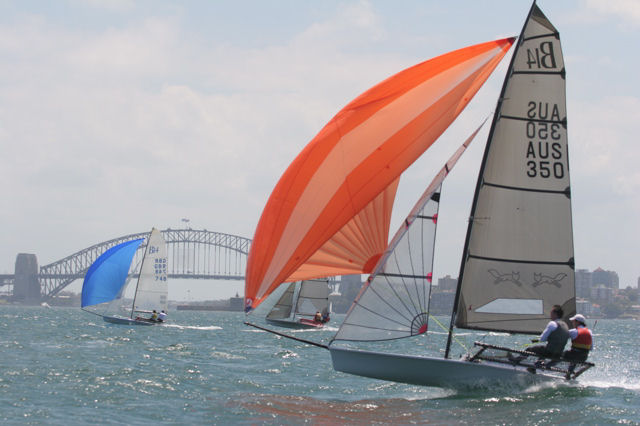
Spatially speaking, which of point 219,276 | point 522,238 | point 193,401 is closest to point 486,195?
point 522,238

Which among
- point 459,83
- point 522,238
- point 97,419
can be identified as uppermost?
point 459,83

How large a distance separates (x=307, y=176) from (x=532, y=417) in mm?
3109

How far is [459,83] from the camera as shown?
906cm

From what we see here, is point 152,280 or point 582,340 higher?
point 152,280

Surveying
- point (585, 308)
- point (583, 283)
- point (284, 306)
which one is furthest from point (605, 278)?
point (284, 306)

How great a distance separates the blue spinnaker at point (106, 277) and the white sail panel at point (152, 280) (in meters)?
0.64

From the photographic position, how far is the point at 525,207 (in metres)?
9.34

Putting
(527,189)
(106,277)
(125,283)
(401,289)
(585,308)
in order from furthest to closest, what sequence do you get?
(585,308), (125,283), (106,277), (527,189), (401,289)

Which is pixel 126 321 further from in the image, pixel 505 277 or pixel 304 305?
pixel 505 277

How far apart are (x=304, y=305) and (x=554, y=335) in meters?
21.4

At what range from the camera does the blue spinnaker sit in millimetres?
29812

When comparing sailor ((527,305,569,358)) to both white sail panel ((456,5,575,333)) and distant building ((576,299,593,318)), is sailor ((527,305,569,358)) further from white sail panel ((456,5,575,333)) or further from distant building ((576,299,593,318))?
distant building ((576,299,593,318))

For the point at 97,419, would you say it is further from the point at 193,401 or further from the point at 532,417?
the point at 532,417

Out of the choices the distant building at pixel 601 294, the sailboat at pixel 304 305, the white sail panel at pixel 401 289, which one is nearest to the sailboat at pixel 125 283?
the sailboat at pixel 304 305
